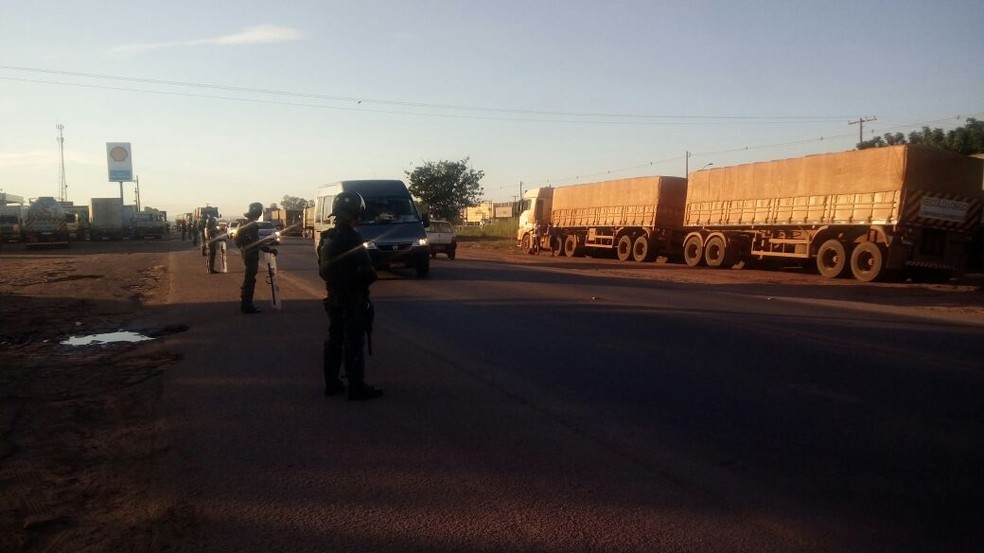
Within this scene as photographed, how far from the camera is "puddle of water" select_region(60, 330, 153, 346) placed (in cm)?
Result: 1074

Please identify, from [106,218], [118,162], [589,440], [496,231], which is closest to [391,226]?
[589,440]

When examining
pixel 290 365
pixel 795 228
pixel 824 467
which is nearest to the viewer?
pixel 824 467

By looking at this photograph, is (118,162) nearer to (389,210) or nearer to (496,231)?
(496,231)

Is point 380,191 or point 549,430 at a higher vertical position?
point 380,191

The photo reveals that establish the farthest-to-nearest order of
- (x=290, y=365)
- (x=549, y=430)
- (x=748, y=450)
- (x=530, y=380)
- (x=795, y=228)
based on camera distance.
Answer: (x=795, y=228) < (x=290, y=365) < (x=530, y=380) < (x=549, y=430) < (x=748, y=450)

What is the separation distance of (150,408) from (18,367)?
3.09 metres

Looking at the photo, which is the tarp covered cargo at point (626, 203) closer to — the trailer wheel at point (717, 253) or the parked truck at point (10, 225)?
the trailer wheel at point (717, 253)

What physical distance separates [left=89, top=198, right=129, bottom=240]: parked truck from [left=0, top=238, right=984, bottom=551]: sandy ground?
48330mm

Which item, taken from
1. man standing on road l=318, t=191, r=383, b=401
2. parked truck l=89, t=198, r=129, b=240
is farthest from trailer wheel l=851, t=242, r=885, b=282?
parked truck l=89, t=198, r=129, b=240

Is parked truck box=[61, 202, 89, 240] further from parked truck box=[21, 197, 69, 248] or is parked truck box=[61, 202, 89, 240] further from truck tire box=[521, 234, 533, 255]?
truck tire box=[521, 234, 533, 255]

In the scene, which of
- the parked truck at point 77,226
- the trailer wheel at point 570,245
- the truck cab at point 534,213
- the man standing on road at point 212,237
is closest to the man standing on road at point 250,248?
the man standing on road at point 212,237

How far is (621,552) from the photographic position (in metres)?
3.80

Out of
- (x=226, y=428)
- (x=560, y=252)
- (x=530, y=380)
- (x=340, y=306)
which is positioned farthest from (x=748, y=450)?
(x=560, y=252)

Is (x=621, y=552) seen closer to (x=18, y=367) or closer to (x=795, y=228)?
(x=18, y=367)
